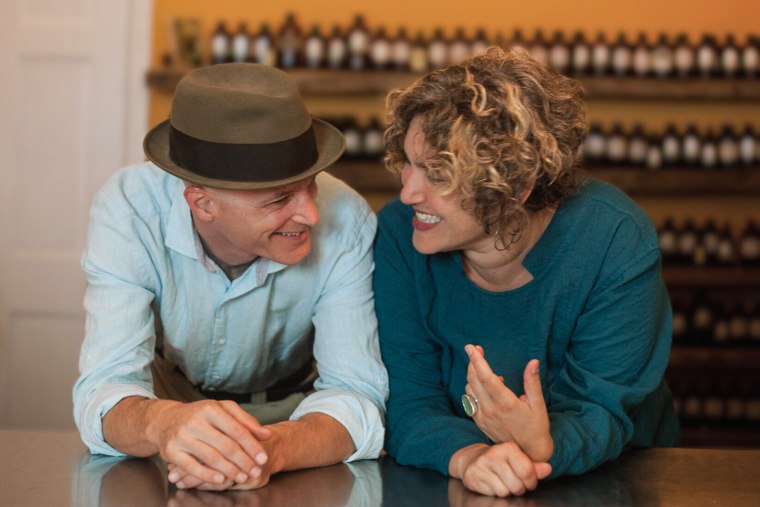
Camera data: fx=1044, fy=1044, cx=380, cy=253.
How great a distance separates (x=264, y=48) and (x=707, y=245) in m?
1.99

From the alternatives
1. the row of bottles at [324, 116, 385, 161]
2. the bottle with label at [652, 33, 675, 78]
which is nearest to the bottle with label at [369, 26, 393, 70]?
the row of bottles at [324, 116, 385, 161]

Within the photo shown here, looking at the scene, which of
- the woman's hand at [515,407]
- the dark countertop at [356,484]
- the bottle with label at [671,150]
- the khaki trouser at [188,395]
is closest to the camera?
the dark countertop at [356,484]

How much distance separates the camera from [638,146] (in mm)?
4297

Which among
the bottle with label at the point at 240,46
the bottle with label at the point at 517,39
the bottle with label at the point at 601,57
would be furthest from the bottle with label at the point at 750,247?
the bottle with label at the point at 240,46

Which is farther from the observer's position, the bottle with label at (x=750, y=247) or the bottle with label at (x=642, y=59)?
the bottle with label at (x=750, y=247)

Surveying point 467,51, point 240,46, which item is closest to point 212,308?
point 240,46

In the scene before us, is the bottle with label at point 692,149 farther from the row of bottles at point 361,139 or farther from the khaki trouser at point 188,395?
the khaki trouser at point 188,395

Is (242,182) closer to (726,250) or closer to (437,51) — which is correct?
(437,51)

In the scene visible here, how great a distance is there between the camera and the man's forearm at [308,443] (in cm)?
163

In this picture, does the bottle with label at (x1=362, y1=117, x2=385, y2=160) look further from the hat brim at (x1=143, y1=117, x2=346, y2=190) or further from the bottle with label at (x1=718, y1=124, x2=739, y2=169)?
the hat brim at (x1=143, y1=117, x2=346, y2=190)

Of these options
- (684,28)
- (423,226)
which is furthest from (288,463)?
(684,28)

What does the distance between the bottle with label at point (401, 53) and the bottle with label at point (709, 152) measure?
4.14 feet

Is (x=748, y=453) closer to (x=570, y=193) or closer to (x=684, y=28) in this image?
(x=570, y=193)

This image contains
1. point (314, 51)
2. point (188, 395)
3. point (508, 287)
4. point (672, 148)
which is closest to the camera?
point (508, 287)
